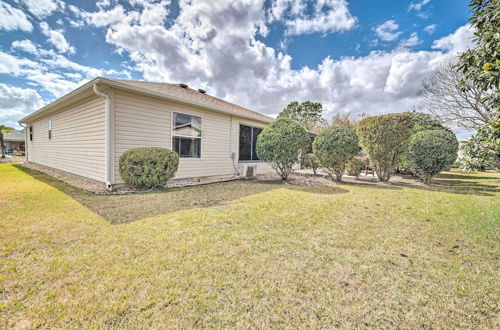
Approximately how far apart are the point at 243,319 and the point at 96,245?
2.07 meters

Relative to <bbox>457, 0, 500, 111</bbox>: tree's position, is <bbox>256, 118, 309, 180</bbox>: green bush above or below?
below

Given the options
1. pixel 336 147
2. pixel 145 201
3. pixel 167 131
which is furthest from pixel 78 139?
pixel 336 147

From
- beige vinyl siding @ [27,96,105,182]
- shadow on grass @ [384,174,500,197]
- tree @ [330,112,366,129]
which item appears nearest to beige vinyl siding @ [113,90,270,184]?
beige vinyl siding @ [27,96,105,182]

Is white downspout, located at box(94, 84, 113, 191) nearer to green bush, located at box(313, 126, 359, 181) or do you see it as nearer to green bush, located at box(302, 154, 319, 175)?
green bush, located at box(313, 126, 359, 181)

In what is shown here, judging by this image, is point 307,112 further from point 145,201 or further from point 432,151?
point 145,201

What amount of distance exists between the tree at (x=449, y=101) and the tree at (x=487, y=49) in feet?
41.8

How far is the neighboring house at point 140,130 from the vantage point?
550 centimetres

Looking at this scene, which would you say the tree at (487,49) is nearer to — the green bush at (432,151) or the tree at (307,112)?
the green bush at (432,151)

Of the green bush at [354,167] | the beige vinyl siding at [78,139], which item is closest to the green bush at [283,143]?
the green bush at [354,167]

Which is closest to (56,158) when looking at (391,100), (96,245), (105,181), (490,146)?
(105,181)

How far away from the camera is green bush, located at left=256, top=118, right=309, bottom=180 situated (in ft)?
23.9

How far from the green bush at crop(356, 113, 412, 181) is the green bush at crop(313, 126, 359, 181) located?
0.91 metres

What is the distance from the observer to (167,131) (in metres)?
6.53

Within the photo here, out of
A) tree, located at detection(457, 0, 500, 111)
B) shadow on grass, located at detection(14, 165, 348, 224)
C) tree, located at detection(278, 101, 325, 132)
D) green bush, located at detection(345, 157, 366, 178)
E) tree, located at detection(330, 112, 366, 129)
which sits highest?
tree, located at detection(278, 101, 325, 132)
